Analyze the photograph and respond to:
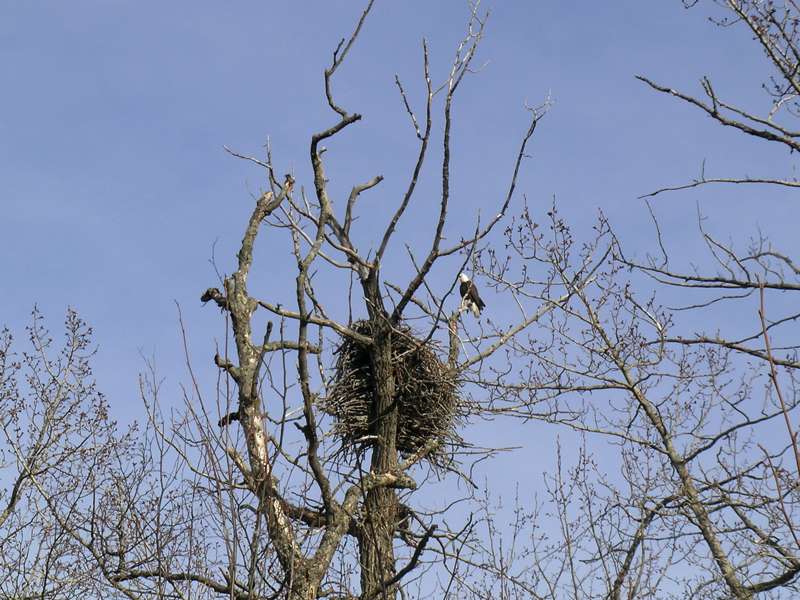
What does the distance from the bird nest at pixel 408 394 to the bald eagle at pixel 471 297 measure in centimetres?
245

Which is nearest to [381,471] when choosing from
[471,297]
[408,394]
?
[408,394]

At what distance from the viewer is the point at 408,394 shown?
7.64 meters

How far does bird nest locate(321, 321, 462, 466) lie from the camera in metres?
7.50

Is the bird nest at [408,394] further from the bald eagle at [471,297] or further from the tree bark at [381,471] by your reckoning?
the bald eagle at [471,297]

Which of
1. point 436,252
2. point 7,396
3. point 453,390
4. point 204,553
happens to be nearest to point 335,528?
point 204,553

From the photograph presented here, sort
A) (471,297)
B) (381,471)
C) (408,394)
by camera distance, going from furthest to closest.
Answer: (471,297) < (408,394) < (381,471)

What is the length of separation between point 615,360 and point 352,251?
8.22 ft

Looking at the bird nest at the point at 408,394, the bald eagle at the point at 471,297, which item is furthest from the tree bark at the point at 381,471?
the bald eagle at the point at 471,297

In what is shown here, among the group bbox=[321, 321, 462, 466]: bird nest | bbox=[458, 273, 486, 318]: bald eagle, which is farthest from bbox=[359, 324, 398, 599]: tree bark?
bbox=[458, 273, 486, 318]: bald eagle

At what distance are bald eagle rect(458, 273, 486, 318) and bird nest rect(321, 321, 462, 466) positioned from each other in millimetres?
2446

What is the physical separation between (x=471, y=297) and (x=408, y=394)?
3065mm

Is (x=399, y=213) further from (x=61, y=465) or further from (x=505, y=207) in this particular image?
(x=61, y=465)

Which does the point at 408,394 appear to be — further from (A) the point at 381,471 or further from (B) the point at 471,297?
(B) the point at 471,297

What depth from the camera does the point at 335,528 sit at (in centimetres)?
543
